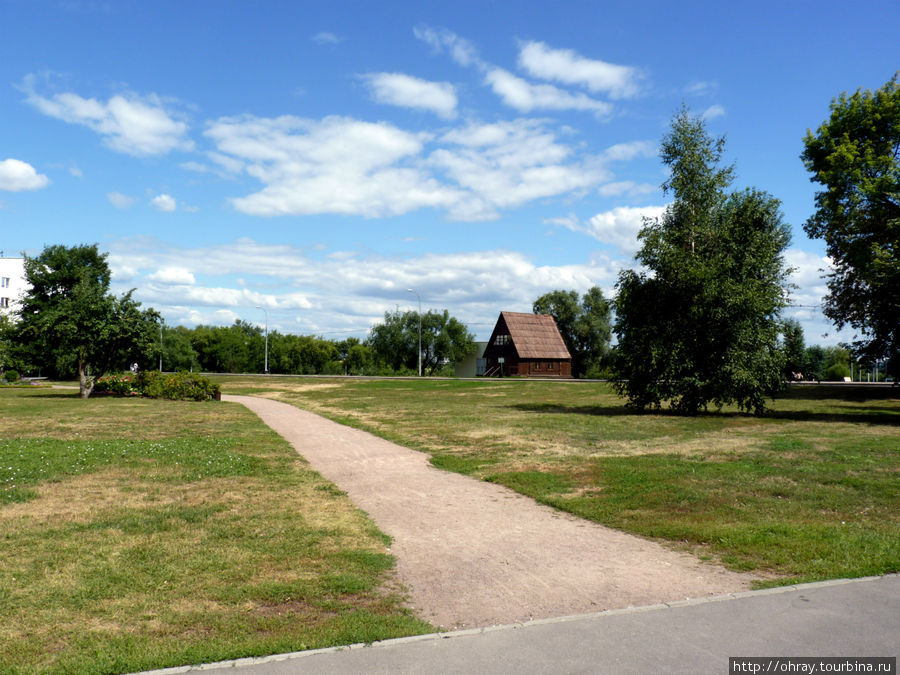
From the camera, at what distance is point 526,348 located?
7450 cm

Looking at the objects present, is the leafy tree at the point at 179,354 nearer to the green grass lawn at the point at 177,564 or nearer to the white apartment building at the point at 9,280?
the white apartment building at the point at 9,280

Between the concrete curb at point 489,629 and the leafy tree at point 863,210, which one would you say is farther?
the leafy tree at point 863,210

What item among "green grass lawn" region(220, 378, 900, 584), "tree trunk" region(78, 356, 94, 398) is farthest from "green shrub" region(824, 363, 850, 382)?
"tree trunk" region(78, 356, 94, 398)

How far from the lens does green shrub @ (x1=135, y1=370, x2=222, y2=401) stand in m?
32.7

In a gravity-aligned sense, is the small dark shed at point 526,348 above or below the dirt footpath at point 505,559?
above

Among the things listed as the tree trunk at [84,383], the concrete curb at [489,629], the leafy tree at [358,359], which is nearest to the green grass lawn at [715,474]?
the concrete curb at [489,629]

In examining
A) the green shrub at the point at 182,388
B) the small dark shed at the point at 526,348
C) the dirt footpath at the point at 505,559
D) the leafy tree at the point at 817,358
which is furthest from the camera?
the leafy tree at the point at 817,358

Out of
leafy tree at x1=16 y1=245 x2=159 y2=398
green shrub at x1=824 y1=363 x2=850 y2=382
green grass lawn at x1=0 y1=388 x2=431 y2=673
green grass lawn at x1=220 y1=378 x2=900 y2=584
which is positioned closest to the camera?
green grass lawn at x1=0 y1=388 x2=431 y2=673

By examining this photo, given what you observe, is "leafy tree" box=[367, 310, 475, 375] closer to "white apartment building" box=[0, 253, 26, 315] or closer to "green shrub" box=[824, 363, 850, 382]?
"green shrub" box=[824, 363, 850, 382]

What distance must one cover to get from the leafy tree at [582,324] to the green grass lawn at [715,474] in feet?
204

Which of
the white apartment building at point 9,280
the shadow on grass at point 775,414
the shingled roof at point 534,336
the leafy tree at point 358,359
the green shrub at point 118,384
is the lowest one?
the shadow on grass at point 775,414

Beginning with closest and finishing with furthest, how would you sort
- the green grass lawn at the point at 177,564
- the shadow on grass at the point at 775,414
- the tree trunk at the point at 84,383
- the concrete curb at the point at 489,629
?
the concrete curb at the point at 489,629 → the green grass lawn at the point at 177,564 → the shadow on grass at the point at 775,414 → the tree trunk at the point at 84,383

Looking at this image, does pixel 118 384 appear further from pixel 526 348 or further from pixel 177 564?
pixel 526 348

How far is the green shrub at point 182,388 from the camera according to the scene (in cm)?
3272
